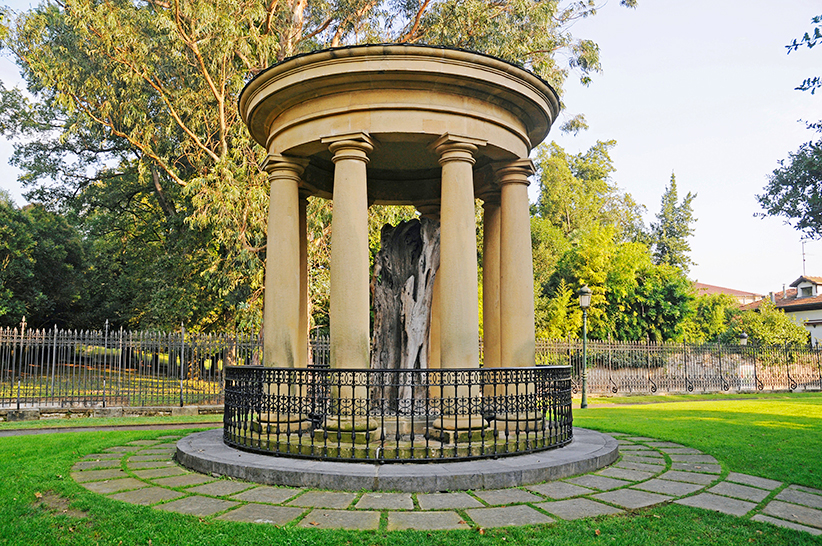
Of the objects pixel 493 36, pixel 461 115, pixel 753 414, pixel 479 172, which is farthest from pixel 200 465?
pixel 493 36

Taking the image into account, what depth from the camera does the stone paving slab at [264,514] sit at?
492cm

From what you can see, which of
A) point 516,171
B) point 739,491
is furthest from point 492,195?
point 739,491

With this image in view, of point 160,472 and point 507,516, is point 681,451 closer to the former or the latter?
point 507,516

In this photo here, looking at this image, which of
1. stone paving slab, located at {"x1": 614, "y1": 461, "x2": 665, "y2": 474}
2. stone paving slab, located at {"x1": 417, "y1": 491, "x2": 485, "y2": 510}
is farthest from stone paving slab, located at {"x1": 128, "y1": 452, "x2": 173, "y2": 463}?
stone paving slab, located at {"x1": 614, "y1": 461, "x2": 665, "y2": 474}

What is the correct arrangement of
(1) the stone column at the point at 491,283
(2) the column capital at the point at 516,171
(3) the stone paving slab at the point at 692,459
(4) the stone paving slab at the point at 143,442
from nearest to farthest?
(3) the stone paving slab at the point at 692,459
(2) the column capital at the point at 516,171
(4) the stone paving slab at the point at 143,442
(1) the stone column at the point at 491,283

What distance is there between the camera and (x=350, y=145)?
8156 mm

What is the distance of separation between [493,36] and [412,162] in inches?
574

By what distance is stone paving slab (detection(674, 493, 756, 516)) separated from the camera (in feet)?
17.4

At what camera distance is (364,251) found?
26.4 feet

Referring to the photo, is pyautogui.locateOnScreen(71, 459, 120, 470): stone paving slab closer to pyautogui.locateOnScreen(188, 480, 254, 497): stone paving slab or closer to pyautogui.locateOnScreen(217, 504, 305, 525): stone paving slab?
pyautogui.locateOnScreen(188, 480, 254, 497): stone paving slab

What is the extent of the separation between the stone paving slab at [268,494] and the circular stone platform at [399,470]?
175 millimetres

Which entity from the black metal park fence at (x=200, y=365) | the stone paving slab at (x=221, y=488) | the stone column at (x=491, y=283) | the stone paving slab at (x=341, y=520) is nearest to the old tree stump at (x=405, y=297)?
the stone column at (x=491, y=283)

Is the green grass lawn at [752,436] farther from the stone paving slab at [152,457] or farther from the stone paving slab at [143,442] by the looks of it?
the stone paving slab at [143,442]

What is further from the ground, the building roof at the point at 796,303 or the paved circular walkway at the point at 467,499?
the building roof at the point at 796,303
